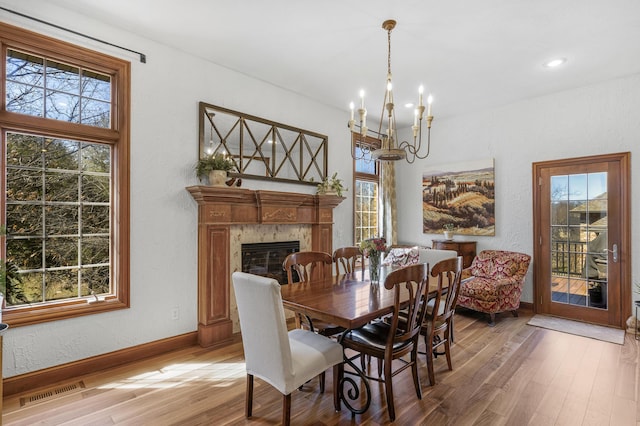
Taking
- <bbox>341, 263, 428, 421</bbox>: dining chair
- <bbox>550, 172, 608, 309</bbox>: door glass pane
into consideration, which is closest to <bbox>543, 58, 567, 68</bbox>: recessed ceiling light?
<bbox>550, 172, 608, 309</bbox>: door glass pane

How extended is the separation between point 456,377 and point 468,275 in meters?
2.21

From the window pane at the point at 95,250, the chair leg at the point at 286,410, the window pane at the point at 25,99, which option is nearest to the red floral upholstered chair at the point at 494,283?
the chair leg at the point at 286,410

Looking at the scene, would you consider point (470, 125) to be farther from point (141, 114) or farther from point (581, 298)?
point (141, 114)

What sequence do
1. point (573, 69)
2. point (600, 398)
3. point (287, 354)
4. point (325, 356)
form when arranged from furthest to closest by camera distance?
point (573, 69)
point (600, 398)
point (325, 356)
point (287, 354)

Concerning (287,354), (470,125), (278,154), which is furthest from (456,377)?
(470,125)

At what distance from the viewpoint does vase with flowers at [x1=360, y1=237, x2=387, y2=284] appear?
2706 millimetres

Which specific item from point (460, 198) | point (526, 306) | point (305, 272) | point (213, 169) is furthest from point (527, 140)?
point (213, 169)

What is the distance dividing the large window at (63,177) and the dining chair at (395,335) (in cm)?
211

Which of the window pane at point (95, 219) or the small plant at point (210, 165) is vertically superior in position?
the small plant at point (210, 165)

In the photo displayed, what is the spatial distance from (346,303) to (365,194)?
351cm

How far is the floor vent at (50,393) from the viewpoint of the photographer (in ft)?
7.76

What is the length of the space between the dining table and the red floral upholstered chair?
1611 millimetres

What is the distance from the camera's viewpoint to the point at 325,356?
6.86 ft

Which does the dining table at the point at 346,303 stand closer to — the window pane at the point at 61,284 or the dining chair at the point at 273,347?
the dining chair at the point at 273,347
